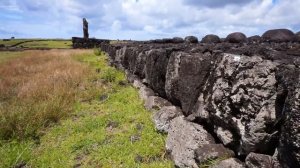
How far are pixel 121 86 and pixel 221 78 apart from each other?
220 inches

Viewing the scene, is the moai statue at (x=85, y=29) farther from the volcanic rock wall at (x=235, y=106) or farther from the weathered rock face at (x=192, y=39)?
the volcanic rock wall at (x=235, y=106)

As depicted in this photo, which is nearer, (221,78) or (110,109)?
(221,78)

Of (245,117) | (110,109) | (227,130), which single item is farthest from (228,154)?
(110,109)

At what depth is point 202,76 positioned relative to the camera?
3.98 meters

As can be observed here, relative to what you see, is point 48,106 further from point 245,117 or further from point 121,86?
point 245,117

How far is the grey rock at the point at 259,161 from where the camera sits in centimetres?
252

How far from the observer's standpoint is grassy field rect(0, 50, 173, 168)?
4.59m

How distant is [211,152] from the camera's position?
3.35 metres

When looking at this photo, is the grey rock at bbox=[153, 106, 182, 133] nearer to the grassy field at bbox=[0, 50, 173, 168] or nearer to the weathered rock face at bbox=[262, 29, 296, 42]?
the grassy field at bbox=[0, 50, 173, 168]

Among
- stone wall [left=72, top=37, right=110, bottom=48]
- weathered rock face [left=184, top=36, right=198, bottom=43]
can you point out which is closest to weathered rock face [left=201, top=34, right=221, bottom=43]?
weathered rock face [left=184, top=36, right=198, bottom=43]

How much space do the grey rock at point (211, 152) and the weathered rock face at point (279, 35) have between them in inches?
87.9

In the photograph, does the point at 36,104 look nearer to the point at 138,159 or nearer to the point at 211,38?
the point at 138,159

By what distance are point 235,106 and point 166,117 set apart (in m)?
1.93

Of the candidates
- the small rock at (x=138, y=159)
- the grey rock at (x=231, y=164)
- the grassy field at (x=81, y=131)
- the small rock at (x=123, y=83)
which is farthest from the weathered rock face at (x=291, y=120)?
the small rock at (x=123, y=83)
